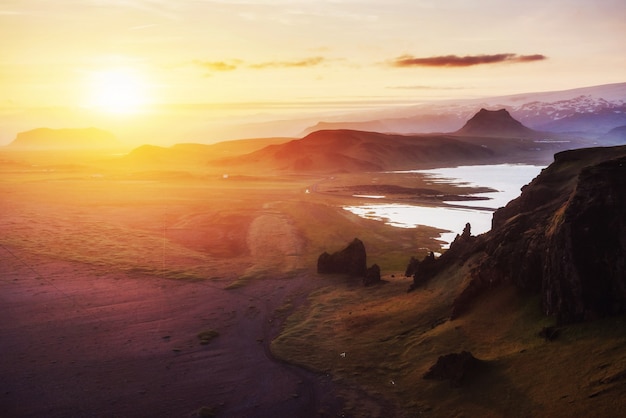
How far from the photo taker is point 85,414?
1248 inches

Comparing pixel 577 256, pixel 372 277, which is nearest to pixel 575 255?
pixel 577 256

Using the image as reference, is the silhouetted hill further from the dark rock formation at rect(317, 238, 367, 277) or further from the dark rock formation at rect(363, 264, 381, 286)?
the dark rock formation at rect(317, 238, 367, 277)

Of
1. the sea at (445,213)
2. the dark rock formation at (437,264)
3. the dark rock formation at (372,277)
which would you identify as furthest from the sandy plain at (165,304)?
the dark rock formation at (437,264)

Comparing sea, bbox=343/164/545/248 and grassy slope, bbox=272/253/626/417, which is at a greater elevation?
sea, bbox=343/164/545/248

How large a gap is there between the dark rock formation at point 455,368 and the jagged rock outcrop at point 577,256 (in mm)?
5878

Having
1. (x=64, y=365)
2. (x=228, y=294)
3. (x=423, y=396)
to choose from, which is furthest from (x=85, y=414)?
(x=228, y=294)

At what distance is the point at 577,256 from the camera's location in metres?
31.5

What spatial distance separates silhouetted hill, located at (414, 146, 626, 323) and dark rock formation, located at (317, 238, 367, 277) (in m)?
20.7

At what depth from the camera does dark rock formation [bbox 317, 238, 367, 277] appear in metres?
59.8

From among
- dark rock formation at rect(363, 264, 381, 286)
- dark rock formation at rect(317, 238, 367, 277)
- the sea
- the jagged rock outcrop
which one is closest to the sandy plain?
dark rock formation at rect(317, 238, 367, 277)

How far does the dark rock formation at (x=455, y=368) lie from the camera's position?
3117 centimetres

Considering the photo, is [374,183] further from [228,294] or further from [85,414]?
[85,414]

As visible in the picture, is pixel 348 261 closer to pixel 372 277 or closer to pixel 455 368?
pixel 372 277

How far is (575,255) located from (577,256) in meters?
0.12
